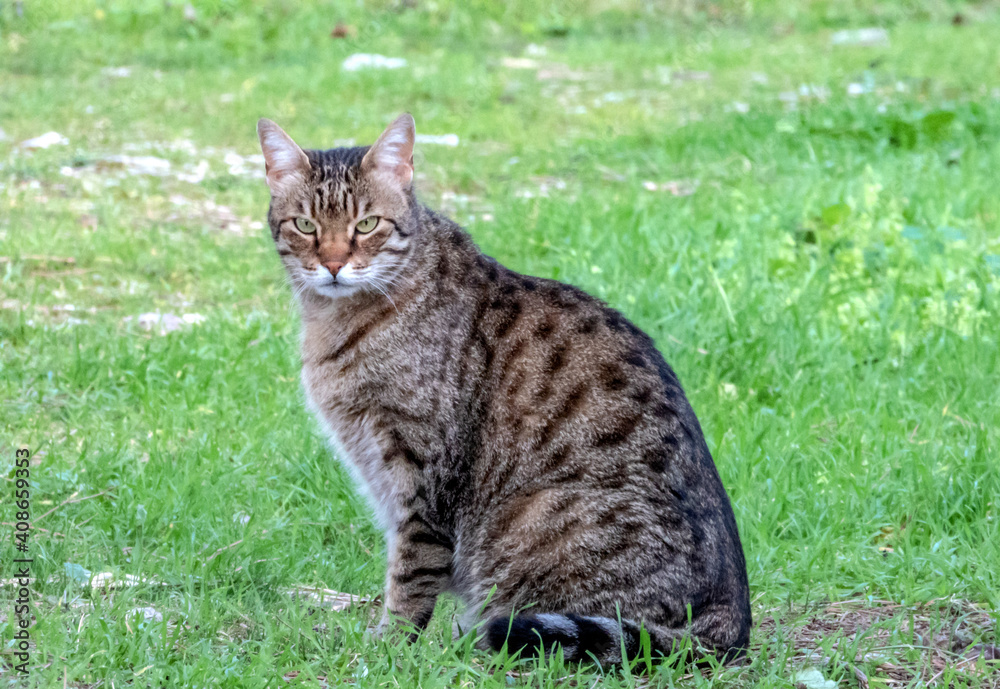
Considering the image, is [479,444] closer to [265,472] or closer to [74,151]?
[265,472]

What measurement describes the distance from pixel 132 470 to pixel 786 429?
2618mm

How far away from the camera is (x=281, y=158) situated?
373 centimetres

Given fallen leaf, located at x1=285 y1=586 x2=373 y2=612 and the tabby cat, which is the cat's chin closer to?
the tabby cat

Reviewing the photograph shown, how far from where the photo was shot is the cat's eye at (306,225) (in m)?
3.63

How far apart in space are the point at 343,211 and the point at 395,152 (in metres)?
0.29

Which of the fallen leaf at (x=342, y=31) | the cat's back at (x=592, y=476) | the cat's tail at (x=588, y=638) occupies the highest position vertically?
the fallen leaf at (x=342, y=31)

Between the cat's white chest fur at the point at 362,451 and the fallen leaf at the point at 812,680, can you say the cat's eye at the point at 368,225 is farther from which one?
the fallen leaf at the point at 812,680

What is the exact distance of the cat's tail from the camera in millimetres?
2979

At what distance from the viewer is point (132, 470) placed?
164 inches

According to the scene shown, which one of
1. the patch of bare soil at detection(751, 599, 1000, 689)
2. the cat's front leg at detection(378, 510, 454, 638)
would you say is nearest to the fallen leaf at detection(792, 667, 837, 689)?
the patch of bare soil at detection(751, 599, 1000, 689)

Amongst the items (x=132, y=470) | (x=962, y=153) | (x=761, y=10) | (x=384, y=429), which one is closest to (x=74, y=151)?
(x=132, y=470)

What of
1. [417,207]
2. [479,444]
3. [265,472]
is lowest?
[265,472]

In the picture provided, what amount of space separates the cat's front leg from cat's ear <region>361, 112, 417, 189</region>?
3.82 ft

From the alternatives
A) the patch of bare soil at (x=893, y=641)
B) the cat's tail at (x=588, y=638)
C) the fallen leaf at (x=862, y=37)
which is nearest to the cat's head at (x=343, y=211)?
the cat's tail at (x=588, y=638)
